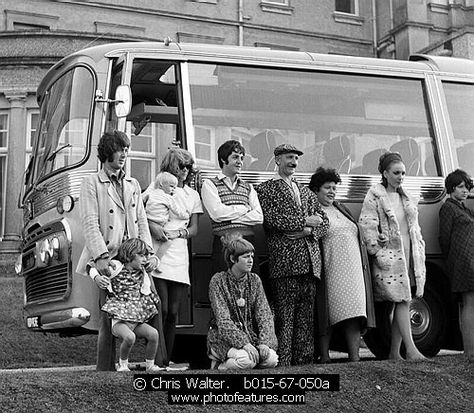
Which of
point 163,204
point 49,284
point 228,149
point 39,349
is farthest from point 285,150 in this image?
point 39,349

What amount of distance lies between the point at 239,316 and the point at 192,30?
25.4m

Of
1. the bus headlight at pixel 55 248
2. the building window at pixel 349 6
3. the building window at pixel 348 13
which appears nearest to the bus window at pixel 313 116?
the bus headlight at pixel 55 248

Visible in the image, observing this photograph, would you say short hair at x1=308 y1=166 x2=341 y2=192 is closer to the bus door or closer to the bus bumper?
the bus door

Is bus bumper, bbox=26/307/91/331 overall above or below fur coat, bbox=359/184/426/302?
below

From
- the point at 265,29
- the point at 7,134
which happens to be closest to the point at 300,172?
the point at 7,134

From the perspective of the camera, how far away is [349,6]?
3522 cm

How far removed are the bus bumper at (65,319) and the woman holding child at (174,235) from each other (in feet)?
2.63

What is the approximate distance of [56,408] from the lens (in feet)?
19.5

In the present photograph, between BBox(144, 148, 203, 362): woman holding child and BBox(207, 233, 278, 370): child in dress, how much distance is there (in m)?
0.37

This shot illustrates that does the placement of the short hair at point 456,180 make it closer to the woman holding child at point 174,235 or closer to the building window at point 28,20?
the woman holding child at point 174,235

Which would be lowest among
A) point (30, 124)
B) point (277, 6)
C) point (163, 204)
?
point (163, 204)

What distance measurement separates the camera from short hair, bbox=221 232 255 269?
7.55 metres

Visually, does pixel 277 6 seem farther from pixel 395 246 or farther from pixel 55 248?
pixel 55 248

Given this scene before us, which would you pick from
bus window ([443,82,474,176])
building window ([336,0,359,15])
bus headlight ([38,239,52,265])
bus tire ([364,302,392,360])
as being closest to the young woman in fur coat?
bus tire ([364,302,392,360])
